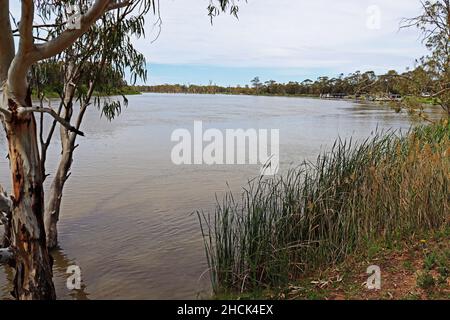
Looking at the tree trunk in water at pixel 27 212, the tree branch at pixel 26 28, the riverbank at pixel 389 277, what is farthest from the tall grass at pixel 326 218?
the tree branch at pixel 26 28

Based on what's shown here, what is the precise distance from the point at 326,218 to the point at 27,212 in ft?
7.95

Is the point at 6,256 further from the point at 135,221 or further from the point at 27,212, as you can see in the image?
the point at 135,221

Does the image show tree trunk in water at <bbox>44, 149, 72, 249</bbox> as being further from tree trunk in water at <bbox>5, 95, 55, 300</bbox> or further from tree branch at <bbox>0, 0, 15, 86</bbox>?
tree branch at <bbox>0, 0, 15, 86</bbox>

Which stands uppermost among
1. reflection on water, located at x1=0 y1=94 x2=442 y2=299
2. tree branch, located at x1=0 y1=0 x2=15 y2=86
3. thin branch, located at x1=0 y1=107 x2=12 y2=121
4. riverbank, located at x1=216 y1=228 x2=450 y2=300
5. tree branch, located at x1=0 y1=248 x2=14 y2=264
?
tree branch, located at x1=0 y1=0 x2=15 y2=86

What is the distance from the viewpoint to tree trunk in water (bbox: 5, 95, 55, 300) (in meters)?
2.85

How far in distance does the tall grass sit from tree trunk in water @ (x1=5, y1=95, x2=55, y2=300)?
122 centimetres

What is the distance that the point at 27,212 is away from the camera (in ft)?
9.45

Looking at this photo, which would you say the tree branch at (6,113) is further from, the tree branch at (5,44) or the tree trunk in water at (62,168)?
the tree trunk in water at (62,168)

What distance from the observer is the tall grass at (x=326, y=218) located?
137 inches

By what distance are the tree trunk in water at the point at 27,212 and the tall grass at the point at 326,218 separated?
4.02ft

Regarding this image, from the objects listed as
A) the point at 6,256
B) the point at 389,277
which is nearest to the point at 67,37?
the point at 6,256

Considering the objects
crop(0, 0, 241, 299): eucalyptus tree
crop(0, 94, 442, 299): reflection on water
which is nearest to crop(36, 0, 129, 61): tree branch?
crop(0, 0, 241, 299): eucalyptus tree
